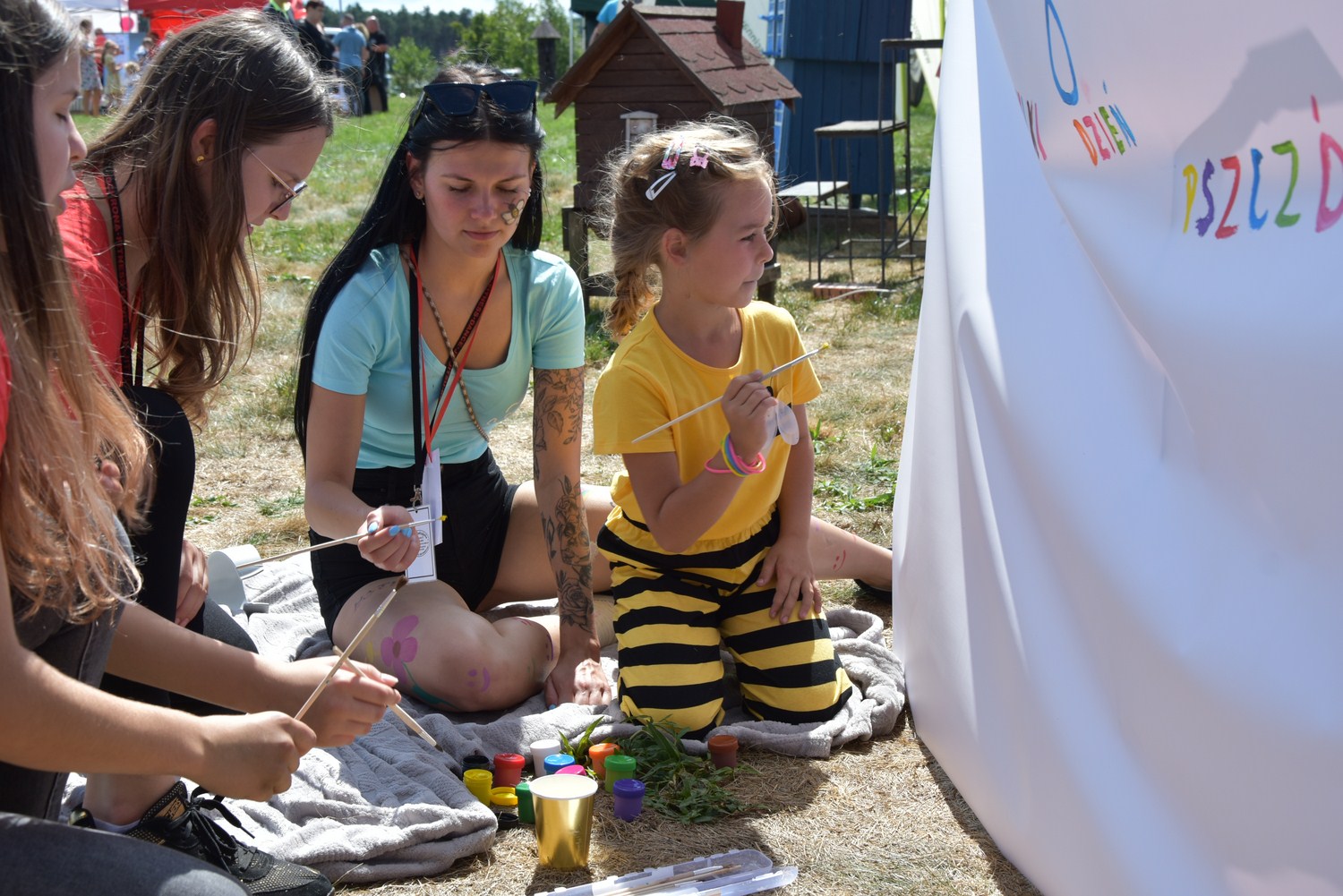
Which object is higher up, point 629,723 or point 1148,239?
point 1148,239

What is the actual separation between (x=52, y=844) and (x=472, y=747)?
0.98 meters

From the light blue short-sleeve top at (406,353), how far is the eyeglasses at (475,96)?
0.96 ft

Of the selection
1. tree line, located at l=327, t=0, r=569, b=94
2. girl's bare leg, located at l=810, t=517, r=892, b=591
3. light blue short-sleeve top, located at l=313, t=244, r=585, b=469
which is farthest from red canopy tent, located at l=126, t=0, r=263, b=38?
tree line, located at l=327, t=0, r=569, b=94

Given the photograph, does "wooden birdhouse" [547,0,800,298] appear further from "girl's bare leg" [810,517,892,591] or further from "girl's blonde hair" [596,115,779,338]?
"girl's blonde hair" [596,115,779,338]

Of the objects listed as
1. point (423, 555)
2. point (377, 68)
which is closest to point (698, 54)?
point (423, 555)

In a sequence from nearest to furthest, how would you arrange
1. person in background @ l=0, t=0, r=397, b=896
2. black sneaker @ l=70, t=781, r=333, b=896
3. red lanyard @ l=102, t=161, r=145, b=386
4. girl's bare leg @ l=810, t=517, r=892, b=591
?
person in background @ l=0, t=0, r=397, b=896
black sneaker @ l=70, t=781, r=333, b=896
red lanyard @ l=102, t=161, r=145, b=386
girl's bare leg @ l=810, t=517, r=892, b=591

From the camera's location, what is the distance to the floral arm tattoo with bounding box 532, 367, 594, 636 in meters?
2.46

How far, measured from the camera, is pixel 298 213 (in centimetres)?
Result: 976

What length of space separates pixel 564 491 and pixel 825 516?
108 cm

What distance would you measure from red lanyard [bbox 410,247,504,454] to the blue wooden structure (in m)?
6.93

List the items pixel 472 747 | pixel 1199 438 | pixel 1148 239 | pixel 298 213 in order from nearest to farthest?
pixel 1199 438 < pixel 1148 239 < pixel 472 747 < pixel 298 213

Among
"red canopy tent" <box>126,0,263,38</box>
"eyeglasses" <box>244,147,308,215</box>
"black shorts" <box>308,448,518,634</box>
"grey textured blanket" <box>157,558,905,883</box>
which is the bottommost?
"grey textured blanket" <box>157,558,905,883</box>

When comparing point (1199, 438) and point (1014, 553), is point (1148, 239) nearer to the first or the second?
point (1199, 438)

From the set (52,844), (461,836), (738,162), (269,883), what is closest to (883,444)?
(738,162)
